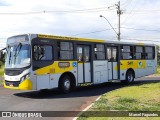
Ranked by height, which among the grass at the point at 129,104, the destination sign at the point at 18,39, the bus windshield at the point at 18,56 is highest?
the destination sign at the point at 18,39

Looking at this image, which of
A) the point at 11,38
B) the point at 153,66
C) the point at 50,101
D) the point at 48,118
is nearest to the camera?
the point at 48,118

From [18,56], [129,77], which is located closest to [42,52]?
[18,56]

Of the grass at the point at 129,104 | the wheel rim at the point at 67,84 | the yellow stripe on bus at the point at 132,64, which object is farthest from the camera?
the yellow stripe on bus at the point at 132,64

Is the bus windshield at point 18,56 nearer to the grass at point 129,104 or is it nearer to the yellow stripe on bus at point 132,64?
the grass at point 129,104

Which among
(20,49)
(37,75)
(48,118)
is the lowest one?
(48,118)

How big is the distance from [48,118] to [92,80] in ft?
31.0

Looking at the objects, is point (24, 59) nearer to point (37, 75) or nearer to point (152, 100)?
point (37, 75)

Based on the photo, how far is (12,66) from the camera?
17.1 m

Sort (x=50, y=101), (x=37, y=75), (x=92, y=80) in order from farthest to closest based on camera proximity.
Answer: (x=92, y=80) → (x=37, y=75) → (x=50, y=101)

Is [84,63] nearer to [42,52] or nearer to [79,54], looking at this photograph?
[79,54]

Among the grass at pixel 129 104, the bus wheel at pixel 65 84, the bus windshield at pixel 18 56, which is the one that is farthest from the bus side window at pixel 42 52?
A: the grass at pixel 129 104

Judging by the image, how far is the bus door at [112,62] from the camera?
22.0 meters

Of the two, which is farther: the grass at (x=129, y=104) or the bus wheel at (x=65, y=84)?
the bus wheel at (x=65, y=84)

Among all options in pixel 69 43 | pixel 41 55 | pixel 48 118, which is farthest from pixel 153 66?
pixel 48 118
